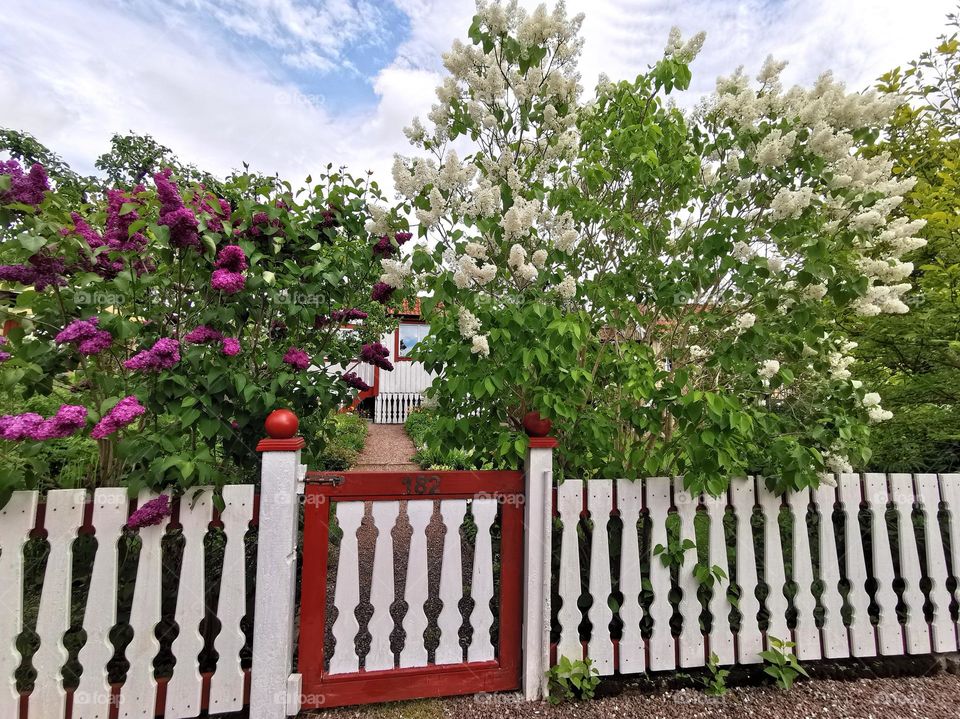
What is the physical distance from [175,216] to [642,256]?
7.53 feet

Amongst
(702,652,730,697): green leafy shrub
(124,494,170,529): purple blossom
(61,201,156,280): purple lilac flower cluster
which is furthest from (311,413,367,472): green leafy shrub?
(702,652,730,697): green leafy shrub

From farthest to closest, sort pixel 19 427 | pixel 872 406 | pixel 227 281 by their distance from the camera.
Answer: pixel 872 406 → pixel 227 281 → pixel 19 427

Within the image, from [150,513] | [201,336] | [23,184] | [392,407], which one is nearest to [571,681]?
[150,513]

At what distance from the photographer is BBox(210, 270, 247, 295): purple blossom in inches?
72.9

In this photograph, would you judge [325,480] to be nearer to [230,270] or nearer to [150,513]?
[150,513]

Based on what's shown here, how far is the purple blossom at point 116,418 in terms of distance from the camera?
1636 millimetres

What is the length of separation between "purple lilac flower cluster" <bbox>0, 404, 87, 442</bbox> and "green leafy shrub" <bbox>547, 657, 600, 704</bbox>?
7.59 ft

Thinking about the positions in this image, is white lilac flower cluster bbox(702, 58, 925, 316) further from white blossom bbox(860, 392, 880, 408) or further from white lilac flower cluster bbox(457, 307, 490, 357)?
white lilac flower cluster bbox(457, 307, 490, 357)

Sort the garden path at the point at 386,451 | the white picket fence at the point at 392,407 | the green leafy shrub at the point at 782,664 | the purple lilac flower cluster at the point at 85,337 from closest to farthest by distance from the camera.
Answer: the purple lilac flower cluster at the point at 85,337 → the green leafy shrub at the point at 782,664 → the garden path at the point at 386,451 → the white picket fence at the point at 392,407

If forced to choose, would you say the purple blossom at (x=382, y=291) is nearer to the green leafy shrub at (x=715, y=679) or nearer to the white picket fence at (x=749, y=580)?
the white picket fence at (x=749, y=580)

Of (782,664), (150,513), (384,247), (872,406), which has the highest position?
(384,247)

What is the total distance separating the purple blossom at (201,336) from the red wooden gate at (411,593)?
0.79 m

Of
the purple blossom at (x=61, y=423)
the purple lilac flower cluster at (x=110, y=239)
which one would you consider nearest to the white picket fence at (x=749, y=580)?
the purple blossom at (x=61, y=423)

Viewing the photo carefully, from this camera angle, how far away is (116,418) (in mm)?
1642
